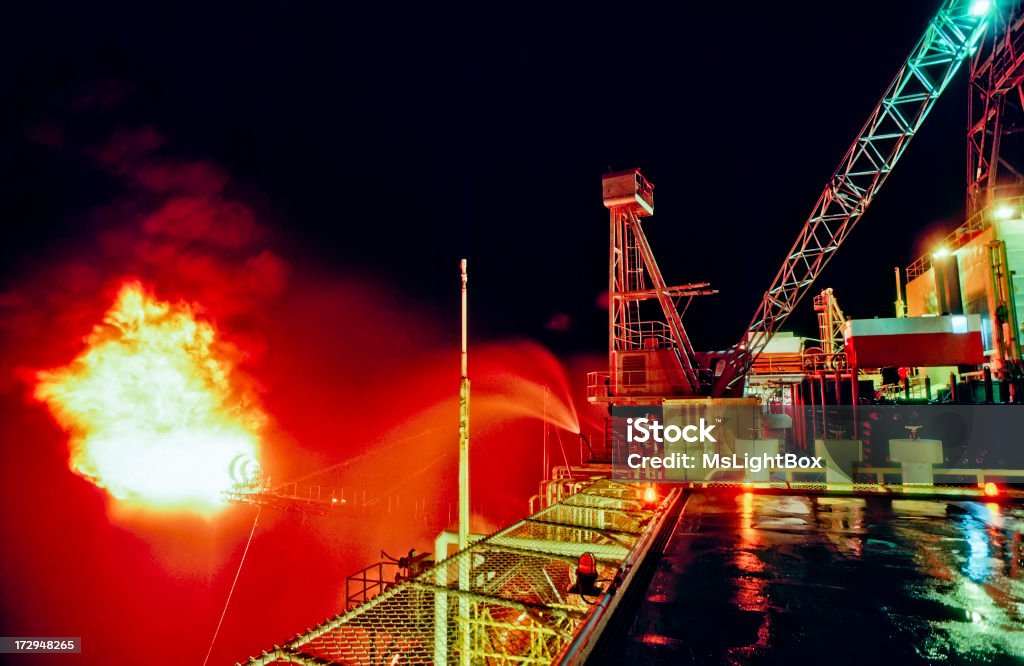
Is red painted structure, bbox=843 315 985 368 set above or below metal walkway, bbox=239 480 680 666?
above

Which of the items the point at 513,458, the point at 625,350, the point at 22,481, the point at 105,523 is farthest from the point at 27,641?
the point at 513,458

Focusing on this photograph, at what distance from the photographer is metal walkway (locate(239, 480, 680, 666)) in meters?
5.71

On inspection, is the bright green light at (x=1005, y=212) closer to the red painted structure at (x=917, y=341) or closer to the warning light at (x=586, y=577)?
the red painted structure at (x=917, y=341)

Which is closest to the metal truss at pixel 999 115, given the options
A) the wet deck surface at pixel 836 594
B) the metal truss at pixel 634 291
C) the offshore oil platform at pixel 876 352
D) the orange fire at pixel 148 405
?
the offshore oil platform at pixel 876 352

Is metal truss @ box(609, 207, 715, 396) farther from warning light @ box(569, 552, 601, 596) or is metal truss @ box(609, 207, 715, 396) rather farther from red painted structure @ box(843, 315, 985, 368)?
warning light @ box(569, 552, 601, 596)

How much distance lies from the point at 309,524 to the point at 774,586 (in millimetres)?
40083

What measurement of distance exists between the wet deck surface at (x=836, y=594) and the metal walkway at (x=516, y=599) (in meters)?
0.53

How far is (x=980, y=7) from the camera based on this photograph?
28.0 m

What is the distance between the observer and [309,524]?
136 ft

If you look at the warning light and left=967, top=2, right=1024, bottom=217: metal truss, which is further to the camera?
left=967, top=2, right=1024, bottom=217: metal truss

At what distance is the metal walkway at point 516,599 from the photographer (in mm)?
5711

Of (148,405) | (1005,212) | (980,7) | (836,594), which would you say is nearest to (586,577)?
(836,594)

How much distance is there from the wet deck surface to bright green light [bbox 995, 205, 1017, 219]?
27088mm

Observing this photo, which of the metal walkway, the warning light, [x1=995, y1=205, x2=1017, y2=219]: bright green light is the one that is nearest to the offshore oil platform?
[x1=995, y1=205, x2=1017, y2=219]: bright green light
